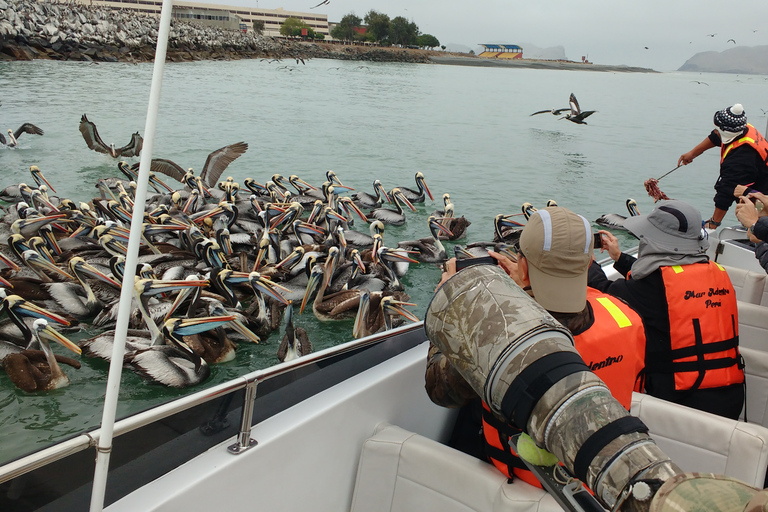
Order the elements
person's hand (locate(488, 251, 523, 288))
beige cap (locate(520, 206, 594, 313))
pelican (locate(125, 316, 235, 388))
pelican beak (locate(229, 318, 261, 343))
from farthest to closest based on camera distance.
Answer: pelican beak (locate(229, 318, 261, 343)) → pelican (locate(125, 316, 235, 388)) → person's hand (locate(488, 251, 523, 288)) → beige cap (locate(520, 206, 594, 313))

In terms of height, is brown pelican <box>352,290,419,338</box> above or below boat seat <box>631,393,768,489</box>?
below

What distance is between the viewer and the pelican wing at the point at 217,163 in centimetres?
1052

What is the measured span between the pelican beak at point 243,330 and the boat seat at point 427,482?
9.14 ft

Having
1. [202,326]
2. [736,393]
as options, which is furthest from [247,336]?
[736,393]

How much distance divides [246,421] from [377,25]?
83.6 metres

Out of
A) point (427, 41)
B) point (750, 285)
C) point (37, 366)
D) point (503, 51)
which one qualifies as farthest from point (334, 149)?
point (503, 51)

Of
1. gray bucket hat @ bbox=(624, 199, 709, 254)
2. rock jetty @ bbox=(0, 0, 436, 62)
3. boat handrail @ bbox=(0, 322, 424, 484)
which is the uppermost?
rock jetty @ bbox=(0, 0, 436, 62)

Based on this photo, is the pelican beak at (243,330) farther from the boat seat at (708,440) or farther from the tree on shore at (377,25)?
the tree on shore at (377,25)

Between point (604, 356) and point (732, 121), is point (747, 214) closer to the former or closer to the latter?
point (604, 356)

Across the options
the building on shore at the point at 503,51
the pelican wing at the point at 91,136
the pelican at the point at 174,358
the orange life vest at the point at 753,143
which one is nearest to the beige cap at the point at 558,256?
the pelican at the point at 174,358

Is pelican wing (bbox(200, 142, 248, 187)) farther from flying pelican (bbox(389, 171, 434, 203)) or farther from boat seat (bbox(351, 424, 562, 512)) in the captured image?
boat seat (bbox(351, 424, 562, 512))

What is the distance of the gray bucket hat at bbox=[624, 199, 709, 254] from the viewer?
2.87 metres

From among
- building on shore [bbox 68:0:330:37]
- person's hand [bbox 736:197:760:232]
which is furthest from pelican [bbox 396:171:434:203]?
building on shore [bbox 68:0:330:37]

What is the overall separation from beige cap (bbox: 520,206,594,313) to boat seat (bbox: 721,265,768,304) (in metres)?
3.29
